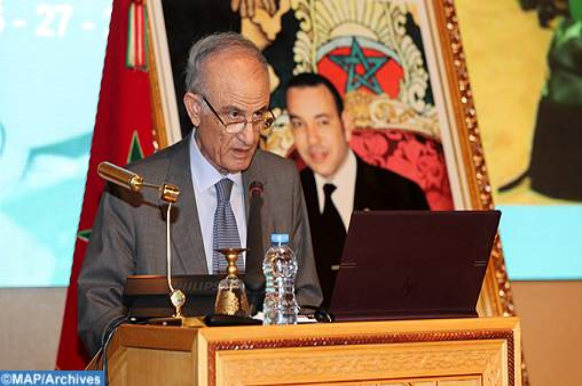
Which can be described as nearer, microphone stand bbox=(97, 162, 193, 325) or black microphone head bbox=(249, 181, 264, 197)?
microphone stand bbox=(97, 162, 193, 325)

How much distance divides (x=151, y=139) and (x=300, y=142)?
2.41ft

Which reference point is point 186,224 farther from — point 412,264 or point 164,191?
point 412,264

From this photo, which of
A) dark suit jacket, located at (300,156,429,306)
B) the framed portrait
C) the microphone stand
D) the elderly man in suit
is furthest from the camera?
the framed portrait

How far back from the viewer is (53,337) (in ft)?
14.9

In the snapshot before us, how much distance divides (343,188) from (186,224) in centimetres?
167

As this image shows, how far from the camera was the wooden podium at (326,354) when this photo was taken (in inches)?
93.4

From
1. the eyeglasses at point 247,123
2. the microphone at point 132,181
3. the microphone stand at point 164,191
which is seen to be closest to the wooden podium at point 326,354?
the microphone stand at point 164,191

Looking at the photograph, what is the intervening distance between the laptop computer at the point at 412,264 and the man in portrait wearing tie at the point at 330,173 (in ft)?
6.33

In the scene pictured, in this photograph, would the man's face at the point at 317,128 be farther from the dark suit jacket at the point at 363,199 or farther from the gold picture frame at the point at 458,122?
the gold picture frame at the point at 458,122

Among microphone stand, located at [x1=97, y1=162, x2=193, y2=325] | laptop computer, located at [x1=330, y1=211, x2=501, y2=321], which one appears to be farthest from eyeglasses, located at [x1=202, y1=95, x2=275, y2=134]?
laptop computer, located at [x1=330, y1=211, x2=501, y2=321]

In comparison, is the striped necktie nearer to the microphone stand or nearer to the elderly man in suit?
the elderly man in suit

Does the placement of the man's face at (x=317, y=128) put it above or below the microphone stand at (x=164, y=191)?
above

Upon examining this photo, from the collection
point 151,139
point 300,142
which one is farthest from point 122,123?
point 300,142

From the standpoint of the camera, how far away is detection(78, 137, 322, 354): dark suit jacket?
3.04 meters
